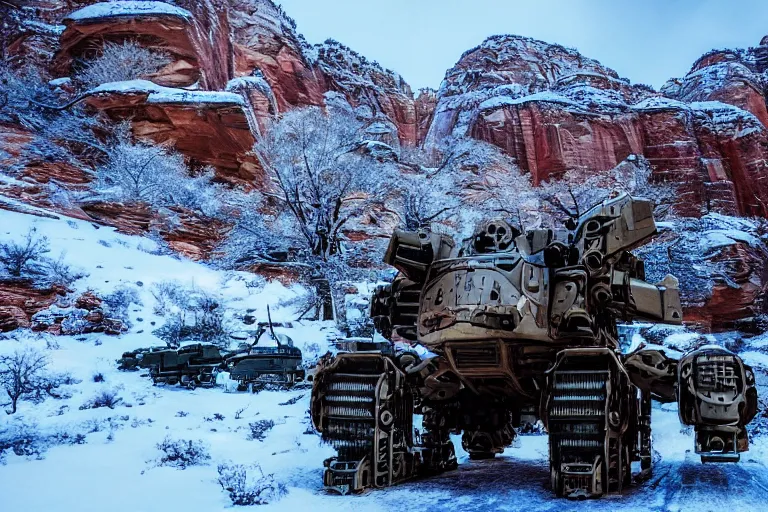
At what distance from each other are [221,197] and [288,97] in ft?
33.9

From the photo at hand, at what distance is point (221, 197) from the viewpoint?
22.5m

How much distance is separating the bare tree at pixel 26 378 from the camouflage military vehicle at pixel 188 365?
138 centimetres

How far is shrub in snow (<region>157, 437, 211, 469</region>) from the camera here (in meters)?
7.34

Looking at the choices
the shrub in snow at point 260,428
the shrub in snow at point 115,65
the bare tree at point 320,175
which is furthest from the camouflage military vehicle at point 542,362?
the shrub in snow at point 115,65

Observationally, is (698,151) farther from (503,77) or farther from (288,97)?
(288,97)

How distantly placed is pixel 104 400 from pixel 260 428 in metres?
2.13

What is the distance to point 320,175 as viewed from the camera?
19.0 metres

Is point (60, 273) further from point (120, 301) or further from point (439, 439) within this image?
point (439, 439)

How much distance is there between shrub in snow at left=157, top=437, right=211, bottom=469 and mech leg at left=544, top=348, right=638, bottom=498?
12.5ft

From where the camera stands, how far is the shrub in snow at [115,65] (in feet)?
78.3

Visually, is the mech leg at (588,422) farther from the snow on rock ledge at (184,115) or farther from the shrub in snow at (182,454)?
the snow on rock ledge at (184,115)

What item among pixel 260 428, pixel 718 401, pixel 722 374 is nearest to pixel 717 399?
pixel 718 401

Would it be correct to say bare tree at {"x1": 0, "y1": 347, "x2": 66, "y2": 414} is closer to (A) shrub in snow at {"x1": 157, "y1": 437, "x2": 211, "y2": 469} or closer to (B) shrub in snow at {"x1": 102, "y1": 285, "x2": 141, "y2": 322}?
(A) shrub in snow at {"x1": 157, "y1": 437, "x2": 211, "y2": 469}

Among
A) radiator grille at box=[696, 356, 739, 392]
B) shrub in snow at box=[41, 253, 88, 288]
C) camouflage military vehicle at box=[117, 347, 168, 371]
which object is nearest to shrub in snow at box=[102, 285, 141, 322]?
shrub in snow at box=[41, 253, 88, 288]
